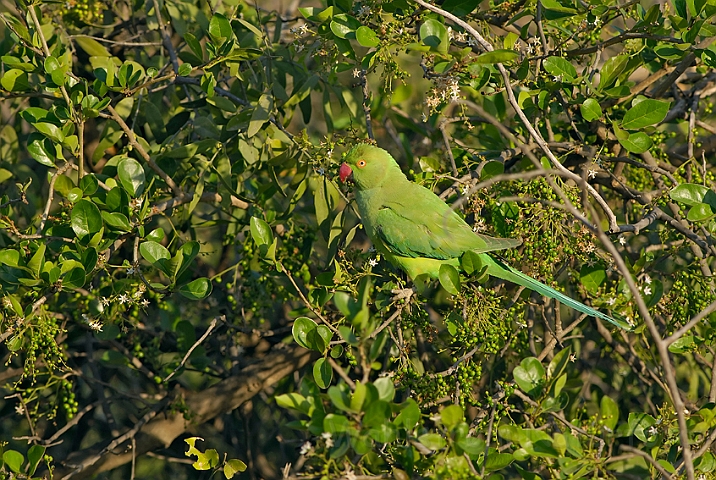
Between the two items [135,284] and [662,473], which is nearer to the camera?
[662,473]

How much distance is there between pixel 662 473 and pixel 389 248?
1.66 metres

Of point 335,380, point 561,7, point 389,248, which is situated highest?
point 561,7

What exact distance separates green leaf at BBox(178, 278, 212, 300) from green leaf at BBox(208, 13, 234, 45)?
3.46 feet

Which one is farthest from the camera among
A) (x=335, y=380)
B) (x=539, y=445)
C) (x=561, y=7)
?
(x=335, y=380)

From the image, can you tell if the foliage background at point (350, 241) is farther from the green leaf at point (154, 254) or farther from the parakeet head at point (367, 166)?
the parakeet head at point (367, 166)

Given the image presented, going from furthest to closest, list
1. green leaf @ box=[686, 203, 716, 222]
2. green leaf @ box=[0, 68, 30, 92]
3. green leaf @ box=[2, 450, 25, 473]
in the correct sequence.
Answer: green leaf @ box=[0, 68, 30, 92] → green leaf @ box=[686, 203, 716, 222] → green leaf @ box=[2, 450, 25, 473]

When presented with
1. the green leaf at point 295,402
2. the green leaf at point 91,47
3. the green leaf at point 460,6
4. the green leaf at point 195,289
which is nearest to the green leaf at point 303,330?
the green leaf at point 295,402

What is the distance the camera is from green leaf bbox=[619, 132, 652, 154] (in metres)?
2.88

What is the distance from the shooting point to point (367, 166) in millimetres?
3580

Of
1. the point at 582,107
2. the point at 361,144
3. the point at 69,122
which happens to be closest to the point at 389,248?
the point at 361,144

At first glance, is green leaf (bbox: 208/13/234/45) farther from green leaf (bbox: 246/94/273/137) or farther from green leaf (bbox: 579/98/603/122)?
green leaf (bbox: 579/98/603/122)

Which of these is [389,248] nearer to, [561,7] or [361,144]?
[361,144]

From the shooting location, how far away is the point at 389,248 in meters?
3.42

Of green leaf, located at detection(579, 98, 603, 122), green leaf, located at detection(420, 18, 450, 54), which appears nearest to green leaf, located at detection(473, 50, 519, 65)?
green leaf, located at detection(420, 18, 450, 54)
